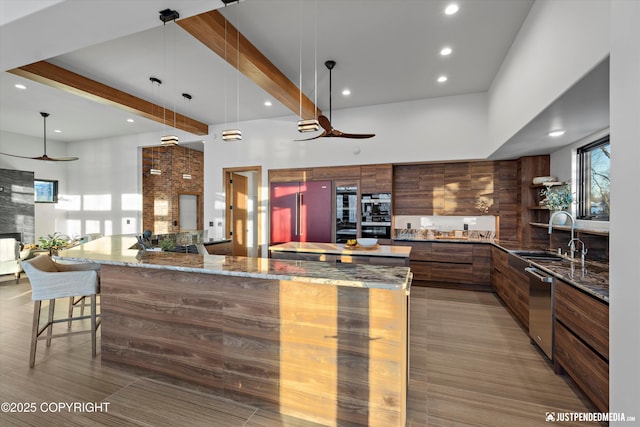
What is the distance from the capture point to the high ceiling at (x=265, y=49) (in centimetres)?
223

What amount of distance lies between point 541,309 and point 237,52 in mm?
3902

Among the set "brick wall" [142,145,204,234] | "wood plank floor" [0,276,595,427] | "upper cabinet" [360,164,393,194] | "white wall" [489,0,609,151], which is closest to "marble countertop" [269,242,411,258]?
"wood plank floor" [0,276,595,427]

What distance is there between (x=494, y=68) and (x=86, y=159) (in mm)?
9505

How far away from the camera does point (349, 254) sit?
364 centimetres

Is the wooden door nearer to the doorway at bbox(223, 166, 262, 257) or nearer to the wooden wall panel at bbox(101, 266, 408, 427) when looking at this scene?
the doorway at bbox(223, 166, 262, 257)

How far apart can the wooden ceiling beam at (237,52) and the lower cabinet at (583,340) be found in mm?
3690

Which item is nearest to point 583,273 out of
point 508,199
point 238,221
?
point 508,199

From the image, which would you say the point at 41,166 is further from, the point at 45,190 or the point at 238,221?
the point at 238,221

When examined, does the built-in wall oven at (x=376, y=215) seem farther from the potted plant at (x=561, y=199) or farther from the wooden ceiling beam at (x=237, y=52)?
the potted plant at (x=561, y=199)

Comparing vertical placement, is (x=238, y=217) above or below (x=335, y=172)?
below

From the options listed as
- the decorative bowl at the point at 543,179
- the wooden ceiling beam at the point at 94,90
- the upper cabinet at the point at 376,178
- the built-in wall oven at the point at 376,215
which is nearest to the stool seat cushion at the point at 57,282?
the wooden ceiling beam at the point at 94,90

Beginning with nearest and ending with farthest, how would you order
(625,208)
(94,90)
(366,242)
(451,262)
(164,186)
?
(625,208) → (366,242) → (94,90) → (451,262) → (164,186)

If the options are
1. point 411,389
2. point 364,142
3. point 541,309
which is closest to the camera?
point 411,389

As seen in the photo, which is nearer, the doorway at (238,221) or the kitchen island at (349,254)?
the kitchen island at (349,254)
